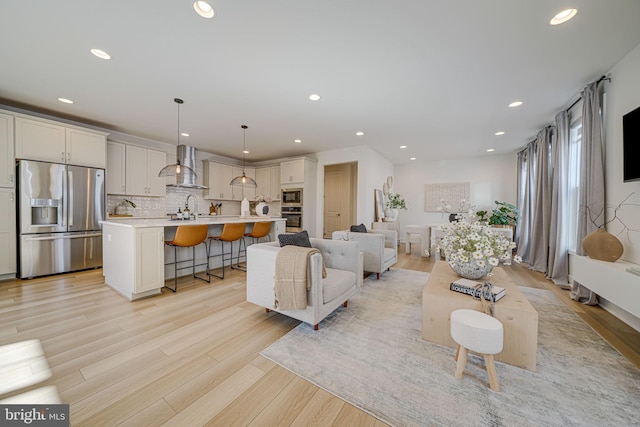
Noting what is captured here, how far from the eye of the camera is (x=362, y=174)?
5.36m

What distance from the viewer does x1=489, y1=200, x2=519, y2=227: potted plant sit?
5219 mm

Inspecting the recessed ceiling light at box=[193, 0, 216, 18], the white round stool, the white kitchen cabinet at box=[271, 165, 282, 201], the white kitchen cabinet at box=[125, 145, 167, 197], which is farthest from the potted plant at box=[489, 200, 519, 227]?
the white kitchen cabinet at box=[125, 145, 167, 197]

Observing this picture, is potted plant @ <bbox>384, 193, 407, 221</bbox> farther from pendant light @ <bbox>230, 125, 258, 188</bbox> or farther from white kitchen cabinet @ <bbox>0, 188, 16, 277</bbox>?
white kitchen cabinet @ <bbox>0, 188, 16, 277</bbox>

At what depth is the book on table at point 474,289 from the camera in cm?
171

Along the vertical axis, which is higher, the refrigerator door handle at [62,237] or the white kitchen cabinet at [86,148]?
the white kitchen cabinet at [86,148]

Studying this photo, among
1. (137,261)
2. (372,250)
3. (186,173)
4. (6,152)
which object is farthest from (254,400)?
(6,152)

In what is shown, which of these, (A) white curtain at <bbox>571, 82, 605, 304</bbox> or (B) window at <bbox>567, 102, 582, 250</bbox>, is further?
(B) window at <bbox>567, 102, 582, 250</bbox>

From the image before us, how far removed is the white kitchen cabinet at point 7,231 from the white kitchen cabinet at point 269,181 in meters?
4.49

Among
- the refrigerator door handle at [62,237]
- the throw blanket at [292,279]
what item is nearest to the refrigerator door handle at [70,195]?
the refrigerator door handle at [62,237]

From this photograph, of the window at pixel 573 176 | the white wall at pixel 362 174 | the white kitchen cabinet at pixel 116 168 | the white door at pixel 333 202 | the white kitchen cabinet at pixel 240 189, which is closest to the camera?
the window at pixel 573 176

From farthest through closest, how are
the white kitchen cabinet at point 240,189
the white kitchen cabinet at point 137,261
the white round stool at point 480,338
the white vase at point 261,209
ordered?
the white kitchen cabinet at point 240,189, the white vase at point 261,209, the white kitchen cabinet at point 137,261, the white round stool at point 480,338

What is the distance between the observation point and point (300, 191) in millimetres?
5793

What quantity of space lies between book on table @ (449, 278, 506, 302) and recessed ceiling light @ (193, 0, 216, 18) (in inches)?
117

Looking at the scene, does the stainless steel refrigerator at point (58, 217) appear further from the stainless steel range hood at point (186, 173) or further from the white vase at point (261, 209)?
the white vase at point (261, 209)
